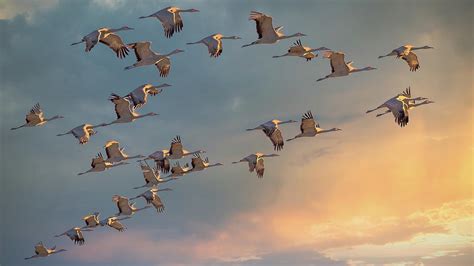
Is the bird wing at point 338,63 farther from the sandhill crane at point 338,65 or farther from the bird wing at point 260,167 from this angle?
the bird wing at point 260,167

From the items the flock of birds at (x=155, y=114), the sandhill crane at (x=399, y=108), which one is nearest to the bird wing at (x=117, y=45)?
the flock of birds at (x=155, y=114)

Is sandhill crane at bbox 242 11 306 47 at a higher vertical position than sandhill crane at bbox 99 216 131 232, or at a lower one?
higher

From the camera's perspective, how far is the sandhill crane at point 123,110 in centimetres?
4288

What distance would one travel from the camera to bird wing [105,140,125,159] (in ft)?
149

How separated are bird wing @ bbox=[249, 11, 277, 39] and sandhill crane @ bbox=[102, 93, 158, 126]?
6803 mm

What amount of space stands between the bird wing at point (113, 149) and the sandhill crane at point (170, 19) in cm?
739

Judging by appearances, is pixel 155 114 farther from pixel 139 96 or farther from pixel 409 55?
pixel 409 55

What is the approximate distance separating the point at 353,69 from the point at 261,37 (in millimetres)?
5566

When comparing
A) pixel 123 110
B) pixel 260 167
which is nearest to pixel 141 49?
pixel 123 110

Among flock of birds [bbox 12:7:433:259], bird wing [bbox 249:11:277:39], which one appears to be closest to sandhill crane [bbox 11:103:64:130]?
flock of birds [bbox 12:7:433:259]

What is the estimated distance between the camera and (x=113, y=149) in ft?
149

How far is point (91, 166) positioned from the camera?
45.4m

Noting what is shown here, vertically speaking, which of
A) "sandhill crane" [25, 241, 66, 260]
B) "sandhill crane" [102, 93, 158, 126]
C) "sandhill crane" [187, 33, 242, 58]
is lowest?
"sandhill crane" [25, 241, 66, 260]

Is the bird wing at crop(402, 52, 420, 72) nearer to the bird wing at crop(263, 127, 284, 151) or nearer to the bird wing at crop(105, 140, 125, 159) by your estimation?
the bird wing at crop(263, 127, 284, 151)
